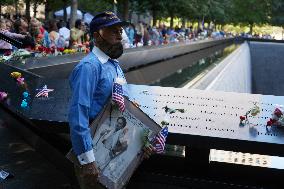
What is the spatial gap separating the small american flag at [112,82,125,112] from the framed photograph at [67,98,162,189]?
2.3 inches

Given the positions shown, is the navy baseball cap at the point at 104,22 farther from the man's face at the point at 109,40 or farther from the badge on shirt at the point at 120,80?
the badge on shirt at the point at 120,80

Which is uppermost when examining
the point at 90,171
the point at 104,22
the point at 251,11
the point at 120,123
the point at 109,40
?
the point at 251,11

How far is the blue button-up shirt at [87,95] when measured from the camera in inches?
113

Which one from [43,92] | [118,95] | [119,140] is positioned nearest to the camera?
[118,95]

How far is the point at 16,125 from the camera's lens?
5.76 meters

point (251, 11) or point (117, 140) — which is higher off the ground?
point (251, 11)

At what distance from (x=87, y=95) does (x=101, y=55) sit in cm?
32

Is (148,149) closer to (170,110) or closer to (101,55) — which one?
(101,55)

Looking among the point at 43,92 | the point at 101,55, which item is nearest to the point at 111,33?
the point at 101,55

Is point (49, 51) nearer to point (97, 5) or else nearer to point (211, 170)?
point (211, 170)

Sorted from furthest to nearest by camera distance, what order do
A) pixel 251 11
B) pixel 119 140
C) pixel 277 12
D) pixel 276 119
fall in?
pixel 251 11 → pixel 277 12 → pixel 276 119 → pixel 119 140

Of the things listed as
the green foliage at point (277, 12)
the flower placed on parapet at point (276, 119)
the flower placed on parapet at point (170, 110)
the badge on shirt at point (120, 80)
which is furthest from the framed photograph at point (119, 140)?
the green foliage at point (277, 12)

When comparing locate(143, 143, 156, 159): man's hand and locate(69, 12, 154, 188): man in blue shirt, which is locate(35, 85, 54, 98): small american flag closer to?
locate(69, 12, 154, 188): man in blue shirt

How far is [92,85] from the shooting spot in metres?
2.96
